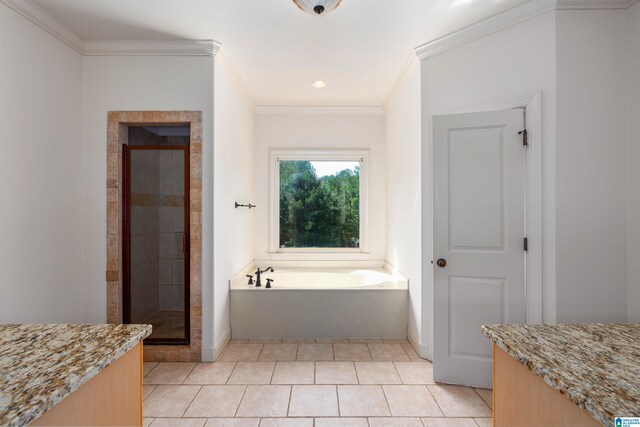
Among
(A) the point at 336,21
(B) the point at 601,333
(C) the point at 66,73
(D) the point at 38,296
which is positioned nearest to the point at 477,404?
(B) the point at 601,333

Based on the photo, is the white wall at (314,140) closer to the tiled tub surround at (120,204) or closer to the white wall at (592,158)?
the tiled tub surround at (120,204)

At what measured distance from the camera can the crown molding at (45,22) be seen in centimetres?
218

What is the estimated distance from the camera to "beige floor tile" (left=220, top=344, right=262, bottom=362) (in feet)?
9.54

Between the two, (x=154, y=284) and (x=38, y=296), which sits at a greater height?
(x=38, y=296)

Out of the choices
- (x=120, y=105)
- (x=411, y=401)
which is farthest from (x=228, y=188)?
(x=411, y=401)

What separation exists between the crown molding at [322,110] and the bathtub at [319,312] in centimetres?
224

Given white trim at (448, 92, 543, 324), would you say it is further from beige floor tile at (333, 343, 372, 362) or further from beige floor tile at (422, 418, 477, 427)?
beige floor tile at (333, 343, 372, 362)

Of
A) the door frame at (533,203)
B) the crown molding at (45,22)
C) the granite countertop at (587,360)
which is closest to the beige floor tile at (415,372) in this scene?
the door frame at (533,203)

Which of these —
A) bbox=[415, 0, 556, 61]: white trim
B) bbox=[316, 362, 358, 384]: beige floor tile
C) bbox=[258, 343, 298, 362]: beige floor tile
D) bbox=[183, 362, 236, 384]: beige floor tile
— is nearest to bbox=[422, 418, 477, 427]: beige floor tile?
bbox=[316, 362, 358, 384]: beige floor tile

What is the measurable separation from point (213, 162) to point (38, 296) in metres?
1.52

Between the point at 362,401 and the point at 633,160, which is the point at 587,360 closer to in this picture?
the point at 362,401

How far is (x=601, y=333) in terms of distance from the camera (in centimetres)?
120

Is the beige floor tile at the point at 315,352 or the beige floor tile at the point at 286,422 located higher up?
the beige floor tile at the point at 315,352

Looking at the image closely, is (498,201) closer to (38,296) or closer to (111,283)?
(111,283)
